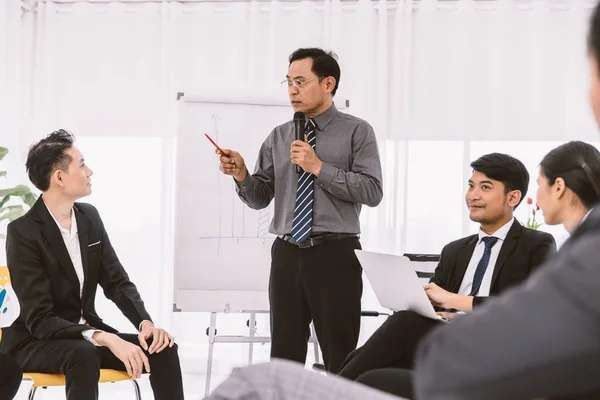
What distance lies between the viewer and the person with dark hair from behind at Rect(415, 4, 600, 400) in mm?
525

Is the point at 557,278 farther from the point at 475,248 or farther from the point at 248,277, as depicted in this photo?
the point at 248,277

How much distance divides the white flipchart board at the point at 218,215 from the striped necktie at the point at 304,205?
1.05 metres

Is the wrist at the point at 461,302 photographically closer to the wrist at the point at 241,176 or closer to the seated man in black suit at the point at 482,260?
the seated man in black suit at the point at 482,260

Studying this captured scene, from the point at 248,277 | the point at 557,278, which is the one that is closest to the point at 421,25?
the point at 248,277

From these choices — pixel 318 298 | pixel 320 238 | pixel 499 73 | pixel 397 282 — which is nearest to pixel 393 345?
pixel 397 282

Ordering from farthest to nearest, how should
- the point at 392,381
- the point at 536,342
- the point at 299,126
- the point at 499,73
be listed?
1. the point at 499,73
2. the point at 299,126
3. the point at 392,381
4. the point at 536,342

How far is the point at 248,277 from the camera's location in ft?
11.8

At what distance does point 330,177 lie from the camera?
2.50m

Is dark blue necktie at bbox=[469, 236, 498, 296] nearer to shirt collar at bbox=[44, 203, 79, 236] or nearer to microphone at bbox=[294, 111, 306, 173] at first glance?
microphone at bbox=[294, 111, 306, 173]

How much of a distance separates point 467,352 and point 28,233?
87.2 inches

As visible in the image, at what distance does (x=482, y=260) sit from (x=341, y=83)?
2.58 meters

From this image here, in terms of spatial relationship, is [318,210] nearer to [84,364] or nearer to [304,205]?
[304,205]

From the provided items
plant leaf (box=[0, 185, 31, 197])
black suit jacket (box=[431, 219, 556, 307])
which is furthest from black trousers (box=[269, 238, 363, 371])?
plant leaf (box=[0, 185, 31, 197])

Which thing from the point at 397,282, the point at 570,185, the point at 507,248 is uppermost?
the point at 570,185
